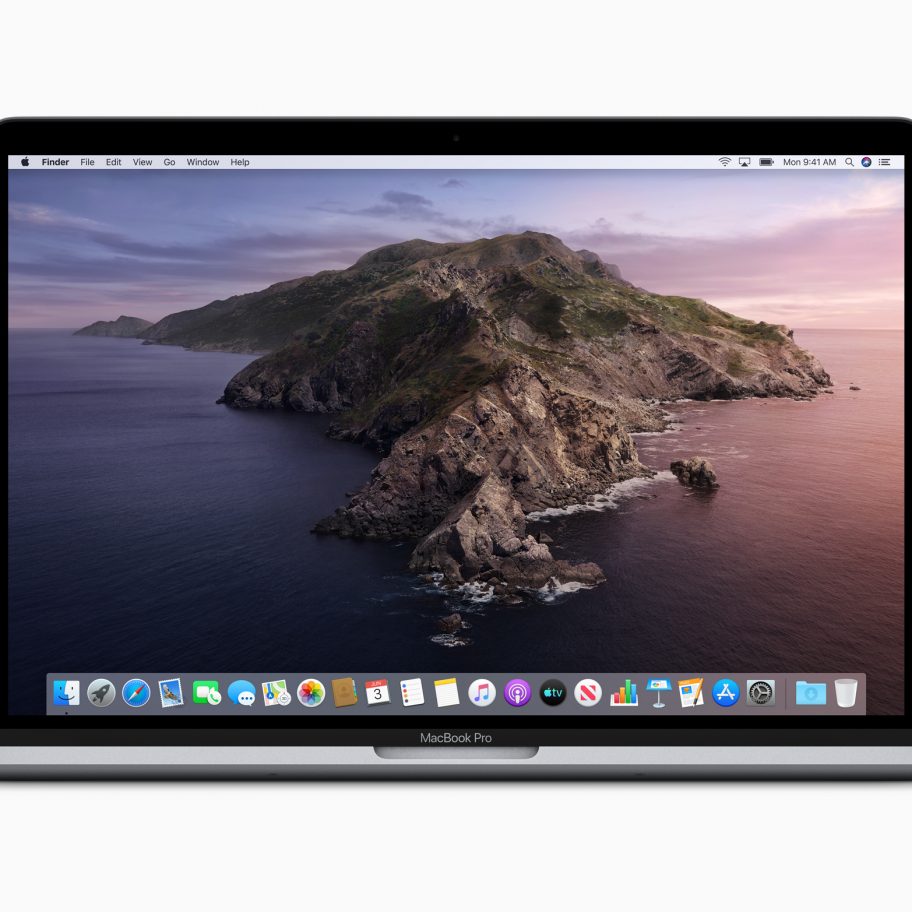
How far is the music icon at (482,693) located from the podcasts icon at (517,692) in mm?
160

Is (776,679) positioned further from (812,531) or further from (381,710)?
(812,531)

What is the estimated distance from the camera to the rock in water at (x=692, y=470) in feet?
71.4

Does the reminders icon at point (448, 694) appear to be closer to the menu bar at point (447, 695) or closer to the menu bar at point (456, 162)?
the menu bar at point (447, 695)

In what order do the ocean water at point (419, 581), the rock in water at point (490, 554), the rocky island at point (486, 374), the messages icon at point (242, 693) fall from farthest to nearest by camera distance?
the rock in water at point (490, 554)
the rocky island at point (486, 374)
the ocean water at point (419, 581)
the messages icon at point (242, 693)

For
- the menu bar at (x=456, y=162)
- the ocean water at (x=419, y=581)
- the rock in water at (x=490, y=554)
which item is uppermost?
the menu bar at (x=456, y=162)

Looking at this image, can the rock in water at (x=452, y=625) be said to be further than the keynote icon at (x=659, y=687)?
Yes

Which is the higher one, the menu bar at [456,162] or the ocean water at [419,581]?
the menu bar at [456,162]

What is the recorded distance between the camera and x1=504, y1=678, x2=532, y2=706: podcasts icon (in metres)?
7.40

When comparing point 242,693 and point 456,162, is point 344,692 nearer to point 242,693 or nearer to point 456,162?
point 242,693

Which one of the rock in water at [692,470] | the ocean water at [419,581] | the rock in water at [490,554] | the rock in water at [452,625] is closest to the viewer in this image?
the ocean water at [419,581]

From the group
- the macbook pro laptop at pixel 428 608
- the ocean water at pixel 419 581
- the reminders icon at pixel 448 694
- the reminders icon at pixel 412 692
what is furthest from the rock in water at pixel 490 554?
the reminders icon at pixel 412 692

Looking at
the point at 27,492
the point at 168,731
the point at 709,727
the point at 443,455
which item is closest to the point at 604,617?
the point at 709,727

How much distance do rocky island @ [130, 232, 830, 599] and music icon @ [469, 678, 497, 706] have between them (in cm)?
695

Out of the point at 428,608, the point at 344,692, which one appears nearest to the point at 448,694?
the point at 344,692
